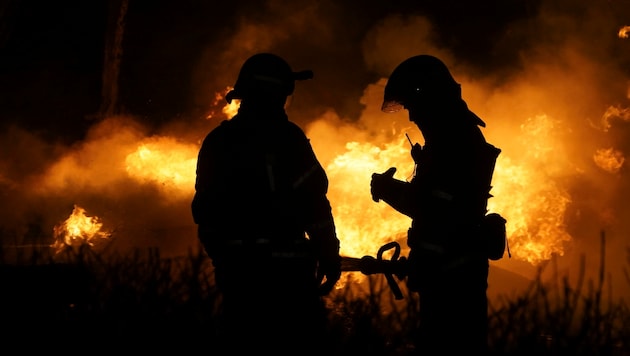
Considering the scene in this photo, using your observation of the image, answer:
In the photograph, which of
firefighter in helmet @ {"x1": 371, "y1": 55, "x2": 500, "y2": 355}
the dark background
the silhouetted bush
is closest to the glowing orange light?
the dark background

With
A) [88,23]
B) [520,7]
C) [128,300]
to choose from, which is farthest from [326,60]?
[128,300]

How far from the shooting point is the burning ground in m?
13.6

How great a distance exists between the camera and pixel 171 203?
586 inches

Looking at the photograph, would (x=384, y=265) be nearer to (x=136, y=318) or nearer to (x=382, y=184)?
(x=382, y=184)

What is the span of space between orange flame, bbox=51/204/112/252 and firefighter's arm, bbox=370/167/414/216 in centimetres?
1014

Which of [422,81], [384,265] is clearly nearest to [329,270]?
[384,265]

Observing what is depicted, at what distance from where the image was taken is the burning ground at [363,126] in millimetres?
13609

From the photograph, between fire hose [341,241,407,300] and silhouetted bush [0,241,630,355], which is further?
silhouetted bush [0,241,630,355]

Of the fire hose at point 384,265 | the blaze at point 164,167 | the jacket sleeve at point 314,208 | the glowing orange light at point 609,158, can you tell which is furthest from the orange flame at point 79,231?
the glowing orange light at point 609,158

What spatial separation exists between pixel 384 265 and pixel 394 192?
0.53 m

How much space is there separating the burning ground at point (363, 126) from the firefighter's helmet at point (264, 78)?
8035mm

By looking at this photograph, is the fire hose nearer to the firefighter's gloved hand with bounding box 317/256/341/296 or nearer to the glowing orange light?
the firefighter's gloved hand with bounding box 317/256/341/296

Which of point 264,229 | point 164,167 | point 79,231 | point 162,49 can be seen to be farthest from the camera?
point 162,49

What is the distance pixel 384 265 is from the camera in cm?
426
